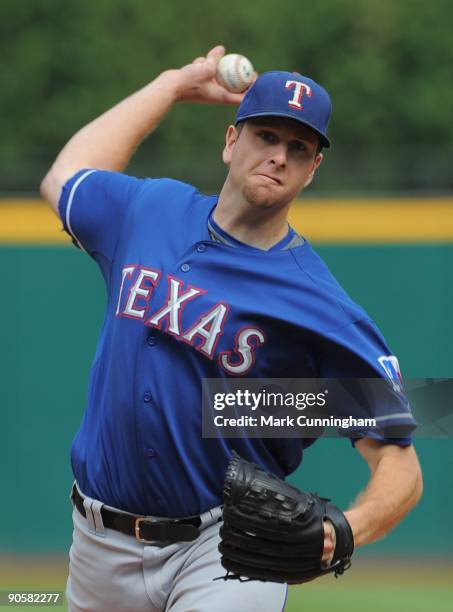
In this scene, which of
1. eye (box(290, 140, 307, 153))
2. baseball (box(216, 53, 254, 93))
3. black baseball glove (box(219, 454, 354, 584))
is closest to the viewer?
black baseball glove (box(219, 454, 354, 584))

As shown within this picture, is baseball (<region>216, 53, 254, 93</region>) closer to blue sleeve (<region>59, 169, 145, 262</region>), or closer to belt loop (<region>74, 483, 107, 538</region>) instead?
blue sleeve (<region>59, 169, 145, 262</region>)

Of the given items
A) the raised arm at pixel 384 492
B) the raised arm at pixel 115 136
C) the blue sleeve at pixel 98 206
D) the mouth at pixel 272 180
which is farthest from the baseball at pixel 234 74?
the raised arm at pixel 384 492

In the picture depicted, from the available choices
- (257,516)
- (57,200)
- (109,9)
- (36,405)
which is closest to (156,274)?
(57,200)

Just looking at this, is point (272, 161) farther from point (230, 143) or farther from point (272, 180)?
point (230, 143)

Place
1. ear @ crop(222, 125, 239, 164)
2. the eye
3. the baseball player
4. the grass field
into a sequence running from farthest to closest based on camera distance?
the grass field → ear @ crop(222, 125, 239, 164) → the eye → the baseball player

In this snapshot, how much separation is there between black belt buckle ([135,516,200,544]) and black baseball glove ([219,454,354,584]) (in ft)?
1.45

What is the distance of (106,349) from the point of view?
3637mm

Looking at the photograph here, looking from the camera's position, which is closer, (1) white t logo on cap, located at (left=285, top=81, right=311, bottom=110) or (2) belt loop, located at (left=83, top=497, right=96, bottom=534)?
(1) white t logo on cap, located at (left=285, top=81, right=311, bottom=110)

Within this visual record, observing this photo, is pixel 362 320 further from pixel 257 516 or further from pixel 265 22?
pixel 265 22

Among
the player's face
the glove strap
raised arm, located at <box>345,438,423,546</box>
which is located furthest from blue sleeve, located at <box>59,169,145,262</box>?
the glove strap

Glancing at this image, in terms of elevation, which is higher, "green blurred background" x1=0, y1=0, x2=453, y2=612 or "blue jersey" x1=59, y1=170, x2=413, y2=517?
"green blurred background" x1=0, y1=0, x2=453, y2=612

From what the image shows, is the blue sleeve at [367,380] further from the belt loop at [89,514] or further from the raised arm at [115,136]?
the raised arm at [115,136]

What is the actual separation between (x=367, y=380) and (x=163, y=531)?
2.32 ft

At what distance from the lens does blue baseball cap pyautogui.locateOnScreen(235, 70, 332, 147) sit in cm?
347
